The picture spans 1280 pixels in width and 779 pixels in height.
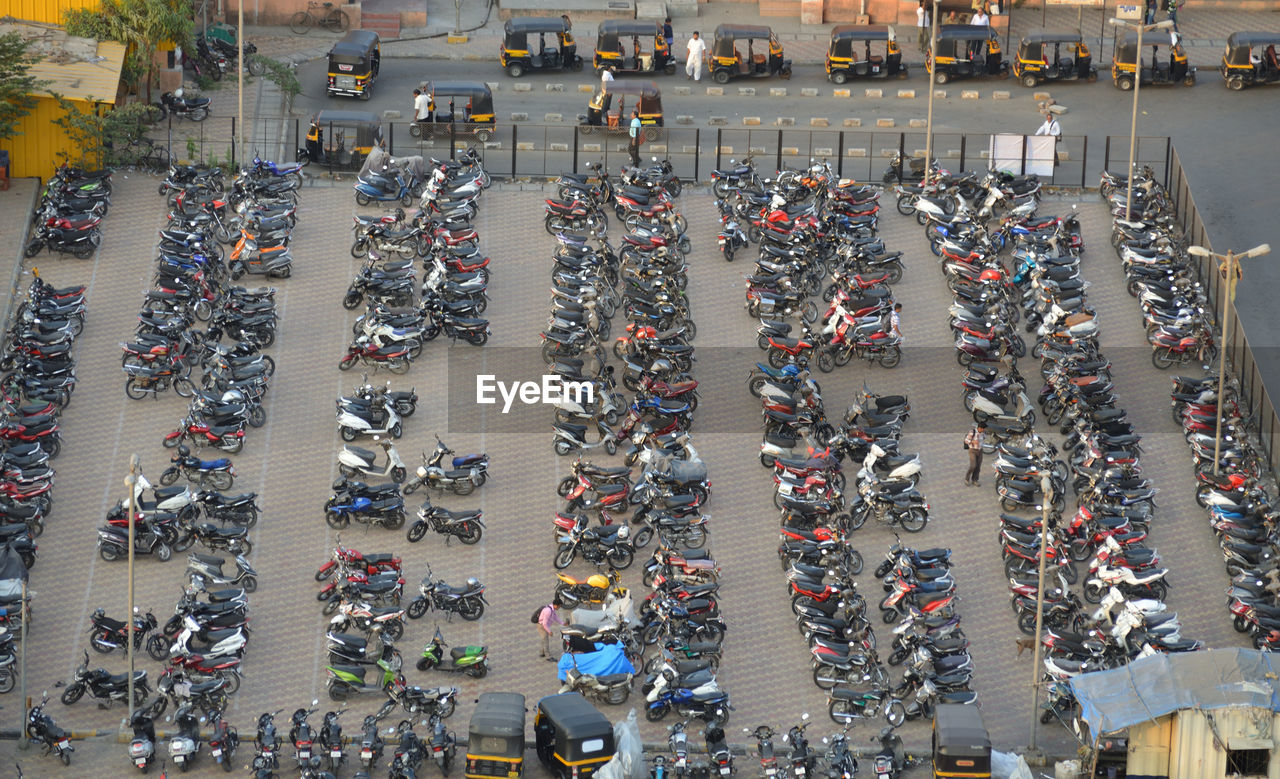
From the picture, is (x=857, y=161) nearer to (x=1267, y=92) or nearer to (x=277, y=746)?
(x=1267, y=92)

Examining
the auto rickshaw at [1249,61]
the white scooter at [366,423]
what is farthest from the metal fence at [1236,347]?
the white scooter at [366,423]

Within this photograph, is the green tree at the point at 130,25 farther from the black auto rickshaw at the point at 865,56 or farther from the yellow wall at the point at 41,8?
the black auto rickshaw at the point at 865,56

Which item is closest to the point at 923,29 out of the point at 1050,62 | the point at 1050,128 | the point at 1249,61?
the point at 1050,62

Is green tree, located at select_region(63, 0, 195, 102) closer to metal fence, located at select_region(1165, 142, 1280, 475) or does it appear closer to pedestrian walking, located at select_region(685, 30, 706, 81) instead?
pedestrian walking, located at select_region(685, 30, 706, 81)

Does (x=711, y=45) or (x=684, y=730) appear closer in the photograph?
(x=684, y=730)

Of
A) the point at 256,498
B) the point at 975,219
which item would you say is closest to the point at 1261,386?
the point at 975,219

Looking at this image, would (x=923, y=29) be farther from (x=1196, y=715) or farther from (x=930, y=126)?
(x=1196, y=715)
